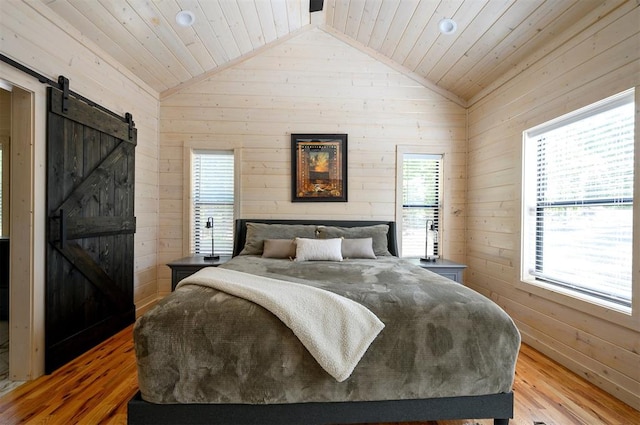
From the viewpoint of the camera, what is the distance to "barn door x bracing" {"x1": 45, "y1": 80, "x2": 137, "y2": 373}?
84.9 inches

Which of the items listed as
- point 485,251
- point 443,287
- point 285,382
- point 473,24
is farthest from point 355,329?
point 473,24

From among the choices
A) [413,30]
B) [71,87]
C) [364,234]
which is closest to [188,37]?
[71,87]

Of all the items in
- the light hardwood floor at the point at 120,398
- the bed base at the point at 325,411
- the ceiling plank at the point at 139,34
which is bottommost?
the light hardwood floor at the point at 120,398

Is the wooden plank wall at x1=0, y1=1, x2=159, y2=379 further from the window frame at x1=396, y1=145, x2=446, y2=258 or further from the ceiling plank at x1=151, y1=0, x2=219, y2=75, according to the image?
the window frame at x1=396, y1=145, x2=446, y2=258

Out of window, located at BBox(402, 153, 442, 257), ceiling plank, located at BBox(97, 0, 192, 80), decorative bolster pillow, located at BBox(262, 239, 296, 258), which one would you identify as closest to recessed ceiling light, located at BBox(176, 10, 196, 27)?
ceiling plank, located at BBox(97, 0, 192, 80)

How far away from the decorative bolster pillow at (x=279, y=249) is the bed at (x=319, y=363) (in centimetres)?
138

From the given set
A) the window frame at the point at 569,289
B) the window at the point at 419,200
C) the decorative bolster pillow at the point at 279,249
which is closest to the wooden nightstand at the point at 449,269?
the window frame at the point at 569,289

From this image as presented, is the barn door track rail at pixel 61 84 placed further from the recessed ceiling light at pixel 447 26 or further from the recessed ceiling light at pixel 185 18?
the recessed ceiling light at pixel 447 26

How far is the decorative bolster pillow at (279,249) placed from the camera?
2.95 metres

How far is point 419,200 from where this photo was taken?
148 inches

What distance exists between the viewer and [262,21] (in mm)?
3102

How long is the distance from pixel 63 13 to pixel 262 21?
1724 mm

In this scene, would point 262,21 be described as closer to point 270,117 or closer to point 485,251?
point 270,117

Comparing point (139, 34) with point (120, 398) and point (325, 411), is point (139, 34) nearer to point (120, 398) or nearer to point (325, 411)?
point (120, 398)
